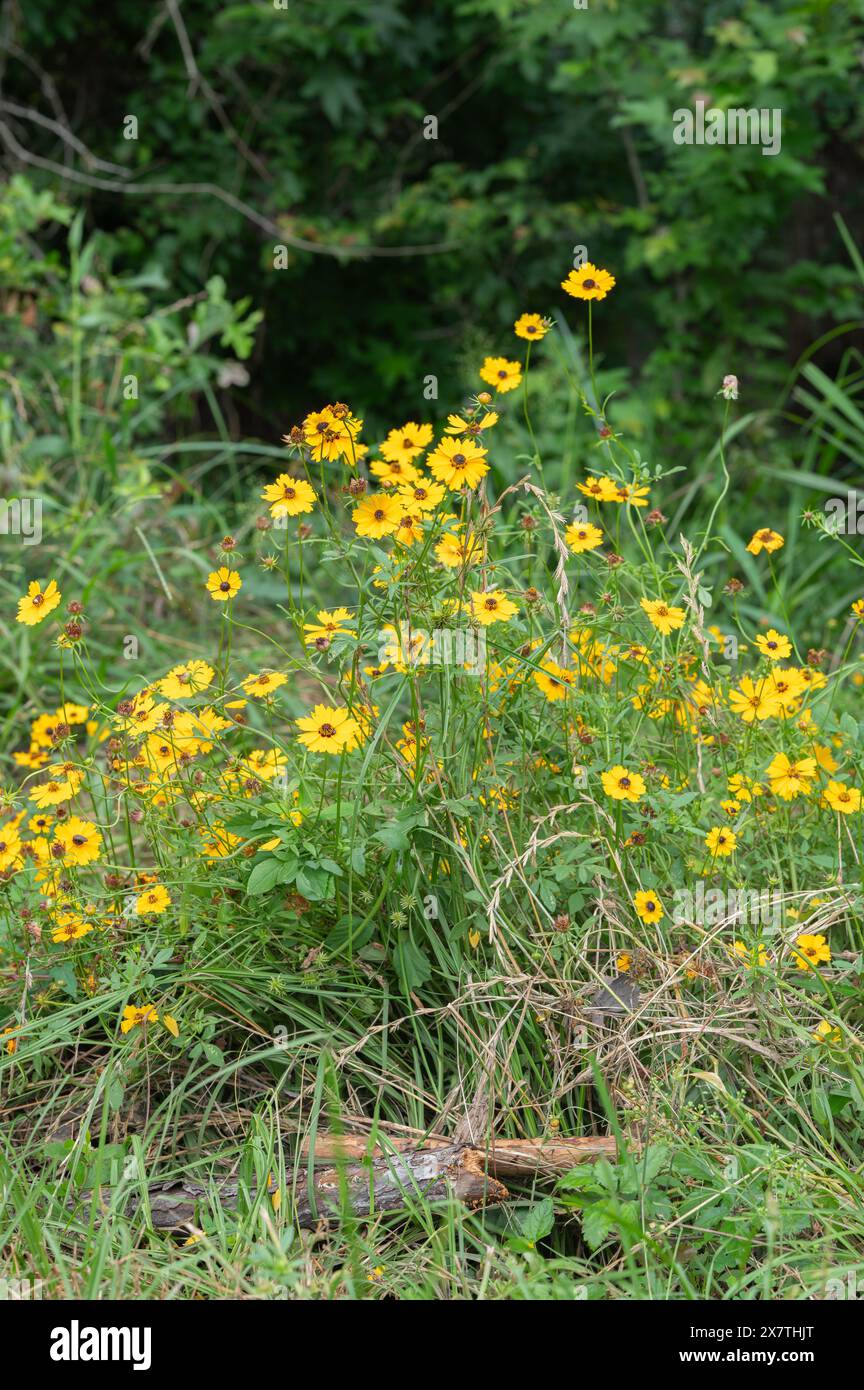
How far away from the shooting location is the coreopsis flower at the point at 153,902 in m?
1.95

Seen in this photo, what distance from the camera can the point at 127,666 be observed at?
3471 millimetres

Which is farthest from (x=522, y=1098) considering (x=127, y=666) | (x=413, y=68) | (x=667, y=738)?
(x=413, y=68)

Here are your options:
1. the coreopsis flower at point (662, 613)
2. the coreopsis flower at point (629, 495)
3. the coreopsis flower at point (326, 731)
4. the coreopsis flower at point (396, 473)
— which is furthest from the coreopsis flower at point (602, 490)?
the coreopsis flower at point (326, 731)

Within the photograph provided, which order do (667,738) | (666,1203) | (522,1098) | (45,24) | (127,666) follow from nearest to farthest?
1. (666,1203)
2. (522,1098)
3. (667,738)
4. (127,666)
5. (45,24)

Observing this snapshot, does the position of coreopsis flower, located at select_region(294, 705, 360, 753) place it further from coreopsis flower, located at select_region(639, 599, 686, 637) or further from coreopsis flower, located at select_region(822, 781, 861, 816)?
coreopsis flower, located at select_region(822, 781, 861, 816)

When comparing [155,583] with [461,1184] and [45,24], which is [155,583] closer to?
[461,1184]

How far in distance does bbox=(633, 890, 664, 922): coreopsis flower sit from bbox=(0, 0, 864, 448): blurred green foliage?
9.90ft

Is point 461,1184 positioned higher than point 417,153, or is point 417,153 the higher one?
point 417,153

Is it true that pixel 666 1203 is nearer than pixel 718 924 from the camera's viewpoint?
Yes

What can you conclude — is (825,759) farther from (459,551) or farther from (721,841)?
(459,551)

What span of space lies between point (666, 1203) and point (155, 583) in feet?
8.27

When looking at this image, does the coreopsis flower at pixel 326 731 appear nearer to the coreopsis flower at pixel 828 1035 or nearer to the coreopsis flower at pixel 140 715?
the coreopsis flower at pixel 140 715
